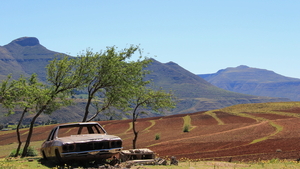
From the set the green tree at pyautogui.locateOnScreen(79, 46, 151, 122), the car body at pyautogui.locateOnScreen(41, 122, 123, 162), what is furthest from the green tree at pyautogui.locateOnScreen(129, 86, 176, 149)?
the car body at pyautogui.locateOnScreen(41, 122, 123, 162)

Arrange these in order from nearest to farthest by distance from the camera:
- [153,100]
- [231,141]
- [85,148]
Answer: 1. [85,148]
2. [153,100]
3. [231,141]

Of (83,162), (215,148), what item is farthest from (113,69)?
(215,148)

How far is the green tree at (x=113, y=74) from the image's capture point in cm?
2569

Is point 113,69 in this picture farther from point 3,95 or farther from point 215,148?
point 215,148

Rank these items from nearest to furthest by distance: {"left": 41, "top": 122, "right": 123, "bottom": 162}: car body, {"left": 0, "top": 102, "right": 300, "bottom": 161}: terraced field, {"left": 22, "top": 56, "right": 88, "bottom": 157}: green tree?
1. {"left": 41, "top": 122, "right": 123, "bottom": 162}: car body
2. {"left": 22, "top": 56, "right": 88, "bottom": 157}: green tree
3. {"left": 0, "top": 102, "right": 300, "bottom": 161}: terraced field

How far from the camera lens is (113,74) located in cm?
2541

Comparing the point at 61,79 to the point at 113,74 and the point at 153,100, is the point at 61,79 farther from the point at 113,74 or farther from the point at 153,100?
the point at 153,100

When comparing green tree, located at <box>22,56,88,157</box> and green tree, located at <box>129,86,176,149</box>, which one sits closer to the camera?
green tree, located at <box>22,56,88,157</box>

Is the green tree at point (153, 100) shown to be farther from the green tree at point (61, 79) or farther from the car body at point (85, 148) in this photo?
the car body at point (85, 148)

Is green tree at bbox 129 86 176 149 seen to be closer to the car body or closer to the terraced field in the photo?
the terraced field

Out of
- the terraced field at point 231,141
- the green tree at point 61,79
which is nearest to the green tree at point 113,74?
the green tree at point 61,79

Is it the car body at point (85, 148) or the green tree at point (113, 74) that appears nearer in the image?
the car body at point (85, 148)

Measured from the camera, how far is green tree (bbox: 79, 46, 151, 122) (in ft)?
84.3

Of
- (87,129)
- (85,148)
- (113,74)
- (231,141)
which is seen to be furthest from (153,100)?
(85,148)
